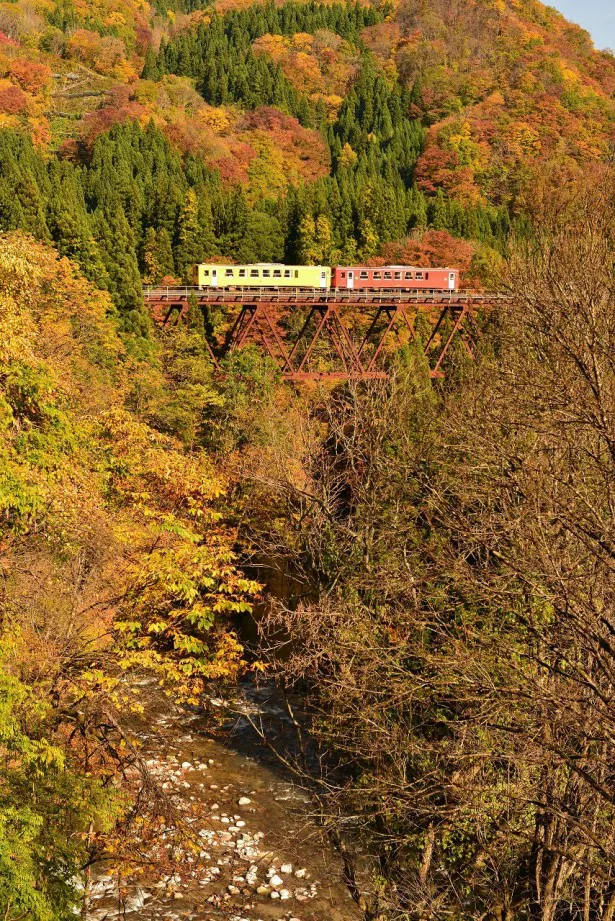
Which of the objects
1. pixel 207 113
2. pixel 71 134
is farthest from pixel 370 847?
pixel 207 113

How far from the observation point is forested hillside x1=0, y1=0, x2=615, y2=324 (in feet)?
139

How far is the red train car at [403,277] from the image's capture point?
125ft

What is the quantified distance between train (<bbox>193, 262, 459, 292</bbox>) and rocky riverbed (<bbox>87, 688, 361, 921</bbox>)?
26088 mm

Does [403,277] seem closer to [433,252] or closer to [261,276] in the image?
[261,276]

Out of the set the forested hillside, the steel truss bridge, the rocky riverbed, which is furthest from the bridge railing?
the rocky riverbed

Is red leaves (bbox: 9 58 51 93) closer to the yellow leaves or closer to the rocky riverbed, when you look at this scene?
the yellow leaves

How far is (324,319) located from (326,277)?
885cm

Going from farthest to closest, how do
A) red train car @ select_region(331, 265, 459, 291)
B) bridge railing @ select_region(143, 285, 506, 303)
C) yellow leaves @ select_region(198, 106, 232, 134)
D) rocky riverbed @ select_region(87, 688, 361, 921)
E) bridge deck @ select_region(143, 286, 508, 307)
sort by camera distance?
yellow leaves @ select_region(198, 106, 232, 134) < red train car @ select_region(331, 265, 459, 291) < bridge railing @ select_region(143, 285, 506, 303) < bridge deck @ select_region(143, 286, 508, 307) < rocky riverbed @ select_region(87, 688, 361, 921)

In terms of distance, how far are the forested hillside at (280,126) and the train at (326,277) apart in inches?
144

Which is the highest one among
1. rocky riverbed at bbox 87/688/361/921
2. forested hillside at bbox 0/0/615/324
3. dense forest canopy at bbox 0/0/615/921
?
forested hillside at bbox 0/0/615/324

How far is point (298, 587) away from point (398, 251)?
29933 millimetres

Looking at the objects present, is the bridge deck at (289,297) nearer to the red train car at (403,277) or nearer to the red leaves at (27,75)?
the red train car at (403,277)

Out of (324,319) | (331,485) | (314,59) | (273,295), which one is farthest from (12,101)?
(331,485)

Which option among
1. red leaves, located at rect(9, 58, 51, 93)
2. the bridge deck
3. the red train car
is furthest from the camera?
red leaves, located at rect(9, 58, 51, 93)
